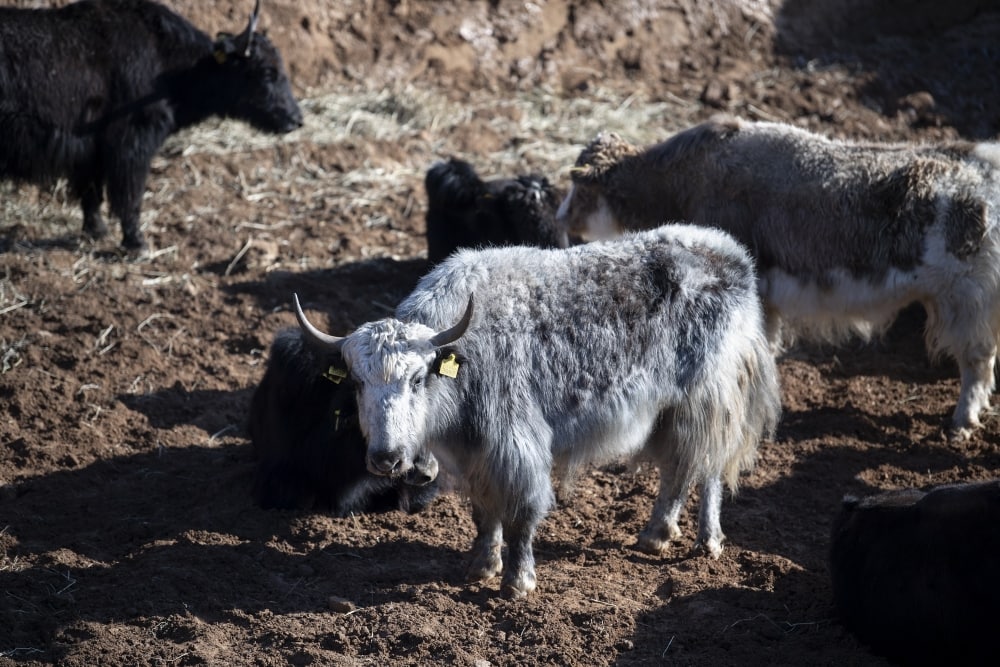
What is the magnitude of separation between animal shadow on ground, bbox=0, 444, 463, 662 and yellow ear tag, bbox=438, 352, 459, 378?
1204 mm

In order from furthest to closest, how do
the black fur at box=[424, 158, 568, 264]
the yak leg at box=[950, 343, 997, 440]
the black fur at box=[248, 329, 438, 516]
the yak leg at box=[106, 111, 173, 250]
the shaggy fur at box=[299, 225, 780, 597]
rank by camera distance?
the yak leg at box=[106, 111, 173, 250], the black fur at box=[424, 158, 568, 264], the yak leg at box=[950, 343, 997, 440], the black fur at box=[248, 329, 438, 516], the shaggy fur at box=[299, 225, 780, 597]

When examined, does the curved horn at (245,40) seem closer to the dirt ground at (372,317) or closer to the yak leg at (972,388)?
the dirt ground at (372,317)

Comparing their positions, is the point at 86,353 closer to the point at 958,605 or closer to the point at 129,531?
the point at 129,531

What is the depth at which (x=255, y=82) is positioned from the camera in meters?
9.56

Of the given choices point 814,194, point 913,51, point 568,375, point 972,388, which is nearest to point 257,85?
point 814,194

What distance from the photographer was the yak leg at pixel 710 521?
19.5 feet

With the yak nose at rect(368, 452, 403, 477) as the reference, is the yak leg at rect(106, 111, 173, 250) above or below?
above

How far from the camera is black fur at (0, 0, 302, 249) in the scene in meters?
8.54

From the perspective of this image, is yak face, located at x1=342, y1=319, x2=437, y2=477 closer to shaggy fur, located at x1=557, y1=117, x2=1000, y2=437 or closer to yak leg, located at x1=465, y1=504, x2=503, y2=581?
yak leg, located at x1=465, y1=504, x2=503, y2=581

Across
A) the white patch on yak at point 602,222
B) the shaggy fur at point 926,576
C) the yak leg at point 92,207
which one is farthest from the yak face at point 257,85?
the shaggy fur at point 926,576

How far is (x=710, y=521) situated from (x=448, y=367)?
6.03ft

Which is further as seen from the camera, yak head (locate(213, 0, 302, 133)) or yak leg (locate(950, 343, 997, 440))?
yak head (locate(213, 0, 302, 133))

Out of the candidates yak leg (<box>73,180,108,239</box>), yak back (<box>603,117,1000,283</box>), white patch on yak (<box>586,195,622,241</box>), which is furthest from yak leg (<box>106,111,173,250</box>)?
yak back (<box>603,117,1000,283</box>)

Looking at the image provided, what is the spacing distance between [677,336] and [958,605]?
5.79 feet
